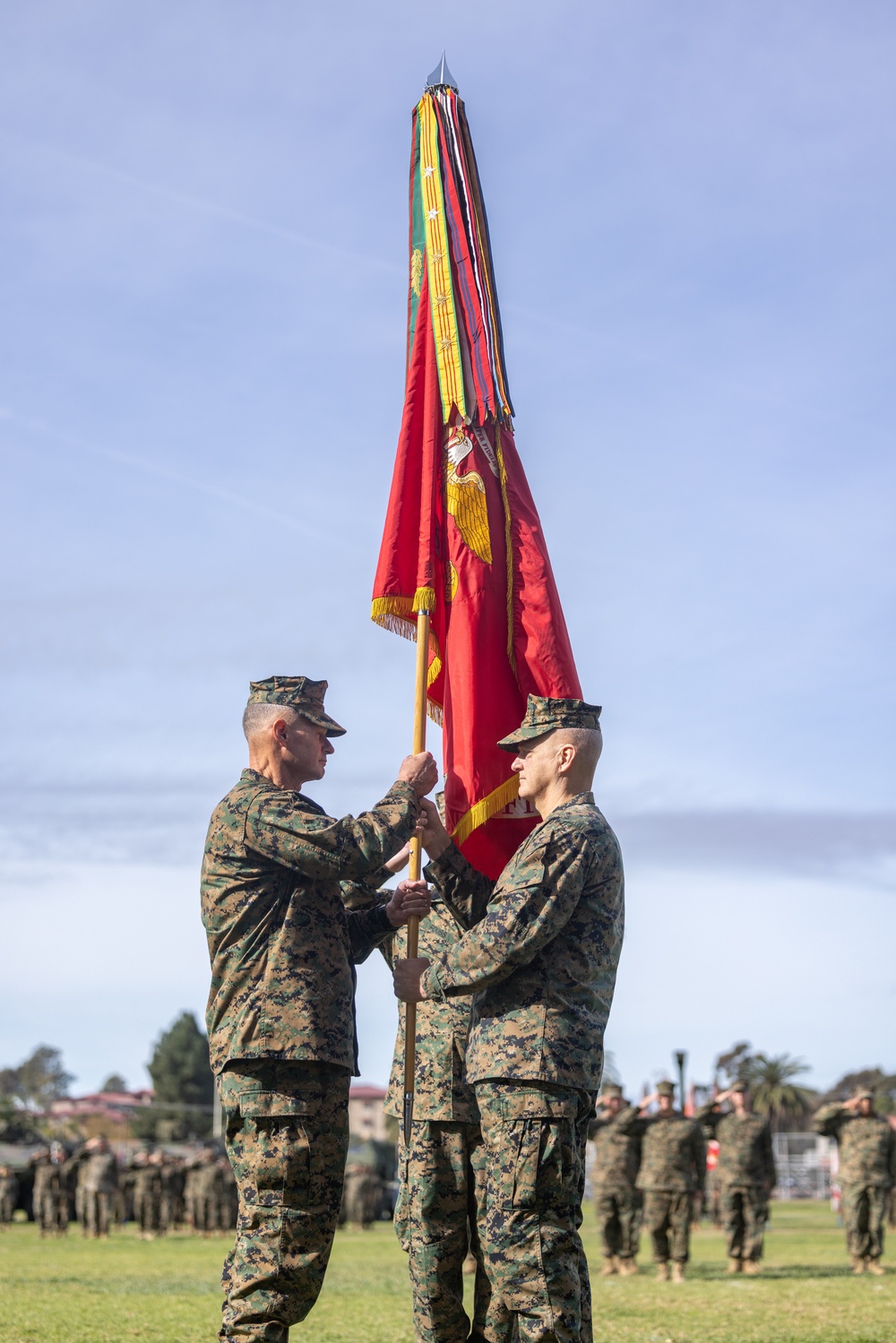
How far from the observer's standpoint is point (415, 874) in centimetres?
596

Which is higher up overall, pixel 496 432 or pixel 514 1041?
pixel 496 432

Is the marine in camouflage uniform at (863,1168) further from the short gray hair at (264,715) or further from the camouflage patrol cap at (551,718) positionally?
the short gray hair at (264,715)

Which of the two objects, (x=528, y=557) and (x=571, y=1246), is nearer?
(x=571, y=1246)

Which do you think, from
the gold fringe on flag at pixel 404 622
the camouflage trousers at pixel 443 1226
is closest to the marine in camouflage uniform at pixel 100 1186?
the gold fringe on flag at pixel 404 622

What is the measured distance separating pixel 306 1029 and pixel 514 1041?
74cm

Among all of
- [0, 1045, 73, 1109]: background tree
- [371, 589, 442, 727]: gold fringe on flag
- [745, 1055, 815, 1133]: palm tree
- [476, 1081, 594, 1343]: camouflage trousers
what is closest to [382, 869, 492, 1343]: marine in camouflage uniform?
[476, 1081, 594, 1343]: camouflage trousers

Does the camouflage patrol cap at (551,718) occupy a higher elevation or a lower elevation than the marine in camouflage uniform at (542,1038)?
higher

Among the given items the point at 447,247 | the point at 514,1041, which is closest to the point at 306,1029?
the point at 514,1041

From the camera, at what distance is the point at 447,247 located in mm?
7148

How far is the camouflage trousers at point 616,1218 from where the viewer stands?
16578 mm

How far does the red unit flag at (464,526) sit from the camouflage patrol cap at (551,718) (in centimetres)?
82

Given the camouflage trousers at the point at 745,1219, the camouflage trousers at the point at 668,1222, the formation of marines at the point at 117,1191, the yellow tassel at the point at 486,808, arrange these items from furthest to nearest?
the formation of marines at the point at 117,1191 < the camouflage trousers at the point at 745,1219 < the camouflage trousers at the point at 668,1222 < the yellow tassel at the point at 486,808

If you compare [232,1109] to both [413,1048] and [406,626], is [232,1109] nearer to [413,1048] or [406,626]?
[413,1048]

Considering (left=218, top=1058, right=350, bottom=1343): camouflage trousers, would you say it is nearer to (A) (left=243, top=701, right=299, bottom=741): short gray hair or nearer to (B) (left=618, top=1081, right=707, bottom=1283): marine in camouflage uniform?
(A) (left=243, top=701, right=299, bottom=741): short gray hair
